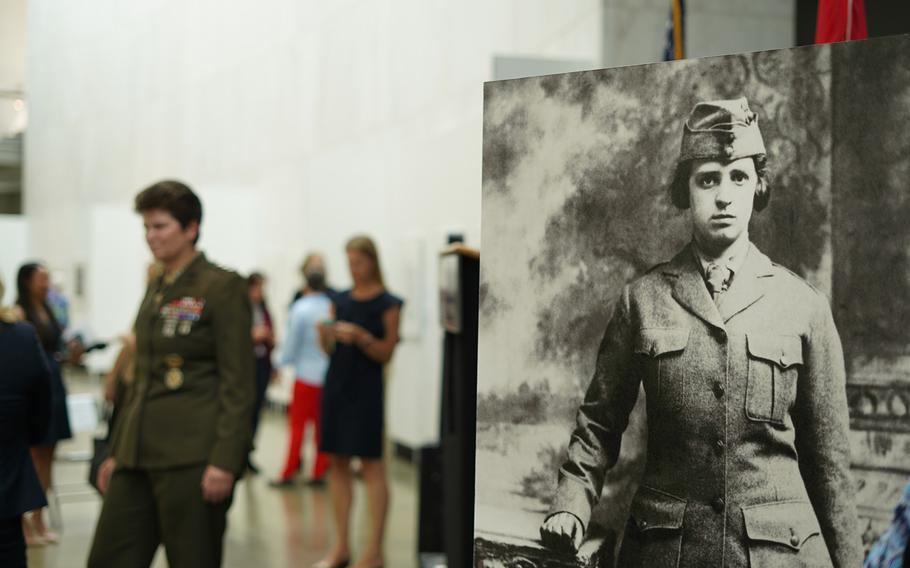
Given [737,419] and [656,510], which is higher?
[737,419]

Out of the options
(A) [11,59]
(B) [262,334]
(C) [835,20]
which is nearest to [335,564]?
(C) [835,20]

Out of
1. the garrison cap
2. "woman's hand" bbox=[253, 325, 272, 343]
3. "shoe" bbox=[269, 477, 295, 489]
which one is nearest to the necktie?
the garrison cap

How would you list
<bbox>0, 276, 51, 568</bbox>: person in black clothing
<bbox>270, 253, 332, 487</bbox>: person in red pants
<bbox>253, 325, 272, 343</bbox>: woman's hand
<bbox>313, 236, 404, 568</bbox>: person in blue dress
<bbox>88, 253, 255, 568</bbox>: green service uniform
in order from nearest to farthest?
<bbox>88, 253, 255, 568</bbox>: green service uniform < <bbox>0, 276, 51, 568</bbox>: person in black clothing < <bbox>313, 236, 404, 568</bbox>: person in blue dress < <bbox>270, 253, 332, 487</bbox>: person in red pants < <bbox>253, 325, 272, 343</bbox>: woman's hand

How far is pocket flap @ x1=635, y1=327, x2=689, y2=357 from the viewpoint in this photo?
243cm

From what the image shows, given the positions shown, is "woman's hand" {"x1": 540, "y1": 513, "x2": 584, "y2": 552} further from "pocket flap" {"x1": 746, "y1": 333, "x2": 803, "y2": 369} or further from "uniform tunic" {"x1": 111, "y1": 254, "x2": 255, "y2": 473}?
"uniform tunic" {"x1": 111, "y1": 254, "x2": 255, "y2": 473}

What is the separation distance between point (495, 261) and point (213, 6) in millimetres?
17189

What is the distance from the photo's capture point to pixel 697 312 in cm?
242

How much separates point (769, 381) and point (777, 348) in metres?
0.07

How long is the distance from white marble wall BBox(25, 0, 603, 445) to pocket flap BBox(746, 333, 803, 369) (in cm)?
605

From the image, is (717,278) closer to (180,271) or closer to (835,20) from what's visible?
(835,20)

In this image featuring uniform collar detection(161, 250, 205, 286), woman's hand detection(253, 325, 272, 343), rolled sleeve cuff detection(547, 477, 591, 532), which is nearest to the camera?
rolled sleeve cuff detection(547, 477, 591, 532)

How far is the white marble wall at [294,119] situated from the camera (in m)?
11.0

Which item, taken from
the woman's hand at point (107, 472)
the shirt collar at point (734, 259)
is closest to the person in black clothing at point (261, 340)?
the woman's hand at point (107, 472)

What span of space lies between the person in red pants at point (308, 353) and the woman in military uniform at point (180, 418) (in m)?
5.11
